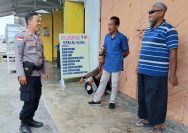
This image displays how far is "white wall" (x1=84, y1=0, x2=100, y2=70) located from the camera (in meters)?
6.50

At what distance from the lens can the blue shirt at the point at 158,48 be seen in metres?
3.22

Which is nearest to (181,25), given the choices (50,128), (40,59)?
(40,59)

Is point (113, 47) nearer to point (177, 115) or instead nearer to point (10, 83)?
point (177, 115)

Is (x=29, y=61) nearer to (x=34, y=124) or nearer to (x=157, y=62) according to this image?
(x=34, y=124)

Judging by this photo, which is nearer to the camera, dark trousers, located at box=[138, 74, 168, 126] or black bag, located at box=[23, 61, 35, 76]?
dark trousers, located at box=[138, 74, 168, 126]

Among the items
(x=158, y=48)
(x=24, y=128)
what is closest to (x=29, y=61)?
(x=24, y=128)

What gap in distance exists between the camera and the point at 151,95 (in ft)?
11.2

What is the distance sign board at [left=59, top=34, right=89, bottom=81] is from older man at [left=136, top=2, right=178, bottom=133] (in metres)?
3.16

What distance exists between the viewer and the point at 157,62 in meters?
3.36

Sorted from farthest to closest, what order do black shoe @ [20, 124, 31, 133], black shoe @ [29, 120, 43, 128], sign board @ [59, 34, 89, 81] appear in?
sign board @ [59, 34, 89, 81] < black shoe @ [29, 120, 43, 128] < black shoe @ [20, 124, 31, 133]

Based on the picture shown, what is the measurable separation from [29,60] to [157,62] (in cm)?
169

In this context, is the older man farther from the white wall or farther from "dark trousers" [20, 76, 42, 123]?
the white wall

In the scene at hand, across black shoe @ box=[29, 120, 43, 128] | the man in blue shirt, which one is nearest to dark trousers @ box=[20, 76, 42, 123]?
black shoe @ box=[29, 120, 43, 128]

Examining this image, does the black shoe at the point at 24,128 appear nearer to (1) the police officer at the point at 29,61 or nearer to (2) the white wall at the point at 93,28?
(1) the police officer at the point at 29,61
